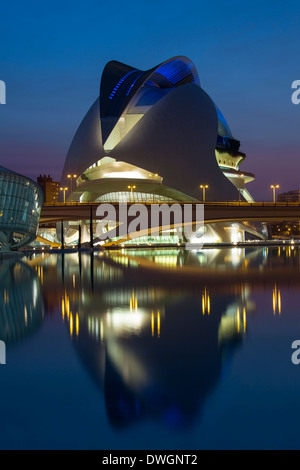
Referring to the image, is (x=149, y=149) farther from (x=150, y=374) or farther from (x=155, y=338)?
(x=150, y=374)

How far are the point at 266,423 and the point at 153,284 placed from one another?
12.4m

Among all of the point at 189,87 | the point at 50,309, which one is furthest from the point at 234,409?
the point at 189,87

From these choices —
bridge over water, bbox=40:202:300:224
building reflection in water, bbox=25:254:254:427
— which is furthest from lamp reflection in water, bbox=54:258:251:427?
bridge over water, bbox=40:202:300:224

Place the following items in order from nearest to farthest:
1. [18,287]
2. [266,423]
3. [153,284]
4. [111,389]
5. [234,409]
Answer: [266,423], [234,409], [111,389], [18,287], [153,284]

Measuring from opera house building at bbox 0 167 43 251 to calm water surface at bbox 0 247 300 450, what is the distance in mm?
23054

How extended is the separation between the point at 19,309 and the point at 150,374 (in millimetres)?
6051

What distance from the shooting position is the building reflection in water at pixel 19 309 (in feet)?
29.0

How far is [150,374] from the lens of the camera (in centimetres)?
613

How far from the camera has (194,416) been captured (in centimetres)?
475

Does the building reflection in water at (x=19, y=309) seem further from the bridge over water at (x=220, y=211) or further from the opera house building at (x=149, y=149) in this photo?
the opera house building at (x=149, y=149)

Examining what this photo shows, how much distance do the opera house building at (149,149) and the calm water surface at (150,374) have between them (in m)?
48.8

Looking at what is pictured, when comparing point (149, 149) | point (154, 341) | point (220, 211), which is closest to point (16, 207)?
point (220, 211)

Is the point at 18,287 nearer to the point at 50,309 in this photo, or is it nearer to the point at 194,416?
the point at 50,309
